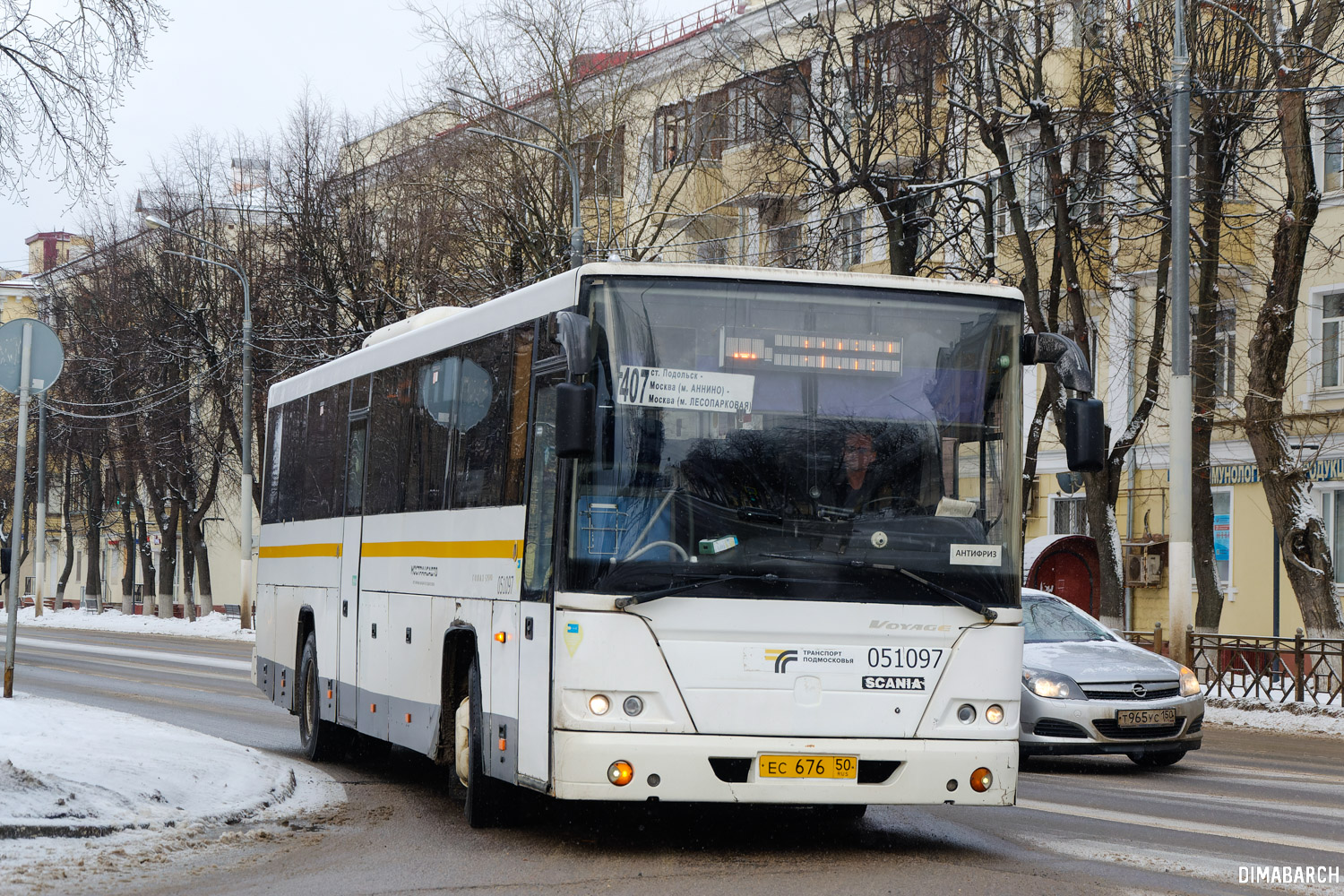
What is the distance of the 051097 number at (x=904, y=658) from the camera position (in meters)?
9.03

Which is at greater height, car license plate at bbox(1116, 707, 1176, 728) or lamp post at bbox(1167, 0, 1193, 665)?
lamp post at bbox(1167, 0, 1193, 665)

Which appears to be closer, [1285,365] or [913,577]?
[913,577]

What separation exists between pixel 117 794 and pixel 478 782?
6.87 ft

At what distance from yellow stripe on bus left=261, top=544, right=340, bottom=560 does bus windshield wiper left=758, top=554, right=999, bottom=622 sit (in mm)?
5718

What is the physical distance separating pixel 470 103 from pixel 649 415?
2785cm

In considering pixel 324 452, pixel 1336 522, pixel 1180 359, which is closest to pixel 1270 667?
pixel 1180 359

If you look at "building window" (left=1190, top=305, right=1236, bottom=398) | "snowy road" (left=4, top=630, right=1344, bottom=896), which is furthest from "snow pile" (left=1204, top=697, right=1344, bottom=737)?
"building window" (left=1190, top=305, right=1236, bottom=398)

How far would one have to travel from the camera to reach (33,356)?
14.8 m

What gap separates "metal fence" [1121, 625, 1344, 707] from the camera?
21500 millimetres

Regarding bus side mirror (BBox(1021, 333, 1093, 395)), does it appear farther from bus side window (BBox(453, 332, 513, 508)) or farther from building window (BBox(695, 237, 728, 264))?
building window (BBox(695, 237, 728, 264))

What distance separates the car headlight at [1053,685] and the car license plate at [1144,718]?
338mm

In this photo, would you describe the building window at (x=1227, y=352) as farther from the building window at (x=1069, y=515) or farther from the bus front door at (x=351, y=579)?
the bus front door at (x=351, y=579)

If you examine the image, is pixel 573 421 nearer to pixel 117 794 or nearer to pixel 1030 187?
pixel 117 794

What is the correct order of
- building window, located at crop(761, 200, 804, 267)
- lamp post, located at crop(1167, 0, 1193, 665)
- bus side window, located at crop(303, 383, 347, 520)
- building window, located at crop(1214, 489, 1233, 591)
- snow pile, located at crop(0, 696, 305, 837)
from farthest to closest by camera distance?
building window, located at crop(761, 200, 804, 267) → building window, located at crop(1214, 489, 1233, 591) → lamp post, located at crop(1167, 0, 1193, 665) → bus side window, located at crop(303, 383, 347, 520) → snow pile, located at crop(0, 696, 305, 837)
